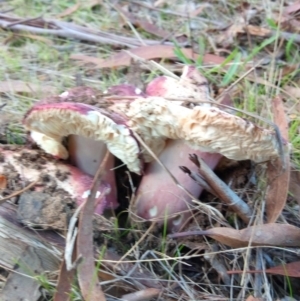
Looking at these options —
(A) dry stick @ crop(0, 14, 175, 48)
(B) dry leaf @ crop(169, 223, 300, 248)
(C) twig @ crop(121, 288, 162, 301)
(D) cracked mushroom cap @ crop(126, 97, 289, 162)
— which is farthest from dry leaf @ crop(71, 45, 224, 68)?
(C) twig @ crop(121, 288, 162, 301)

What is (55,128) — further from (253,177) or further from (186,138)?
(253,177)

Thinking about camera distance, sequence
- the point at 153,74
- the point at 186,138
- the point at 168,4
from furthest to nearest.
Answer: the point at 168,4, the point at 153,74, the point at 186,138

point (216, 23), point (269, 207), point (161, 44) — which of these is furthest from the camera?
point (216, 23)

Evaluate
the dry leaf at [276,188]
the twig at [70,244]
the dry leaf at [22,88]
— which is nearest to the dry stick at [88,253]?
the twig at [70,244]

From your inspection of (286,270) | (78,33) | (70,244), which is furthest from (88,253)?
(78,33)

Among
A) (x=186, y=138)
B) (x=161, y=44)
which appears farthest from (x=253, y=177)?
(x=161, y=44)

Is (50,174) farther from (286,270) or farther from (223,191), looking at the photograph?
(286,270)
